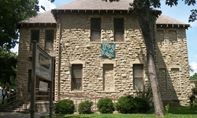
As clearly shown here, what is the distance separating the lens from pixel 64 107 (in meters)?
22.7

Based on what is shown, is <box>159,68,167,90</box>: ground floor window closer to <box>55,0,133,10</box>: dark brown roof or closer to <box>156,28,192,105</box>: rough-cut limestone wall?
<box>156,28,192,105</box>: rough-cut limestone wall

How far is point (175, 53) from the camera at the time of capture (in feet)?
97.1

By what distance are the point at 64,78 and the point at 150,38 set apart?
7.00 metres

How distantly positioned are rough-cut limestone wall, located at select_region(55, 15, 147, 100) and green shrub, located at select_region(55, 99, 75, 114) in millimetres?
1463

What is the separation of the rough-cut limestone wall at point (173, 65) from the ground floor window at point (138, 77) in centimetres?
458

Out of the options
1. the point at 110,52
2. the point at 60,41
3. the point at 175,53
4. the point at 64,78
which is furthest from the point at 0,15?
the point at 175,53

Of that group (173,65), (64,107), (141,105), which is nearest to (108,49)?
(141,105)

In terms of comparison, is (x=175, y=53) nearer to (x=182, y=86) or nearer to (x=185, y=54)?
(x=185, y=54)

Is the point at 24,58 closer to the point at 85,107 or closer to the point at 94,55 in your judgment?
the point at 94,55

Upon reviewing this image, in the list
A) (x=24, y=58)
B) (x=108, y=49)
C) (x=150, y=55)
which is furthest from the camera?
(x=24, y=58)

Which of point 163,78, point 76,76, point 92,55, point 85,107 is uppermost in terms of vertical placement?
point 92,55

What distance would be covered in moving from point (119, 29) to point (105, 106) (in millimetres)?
5902

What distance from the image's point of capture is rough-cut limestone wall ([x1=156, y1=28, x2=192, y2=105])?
2938 centimetres

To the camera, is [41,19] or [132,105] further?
[41,19]
